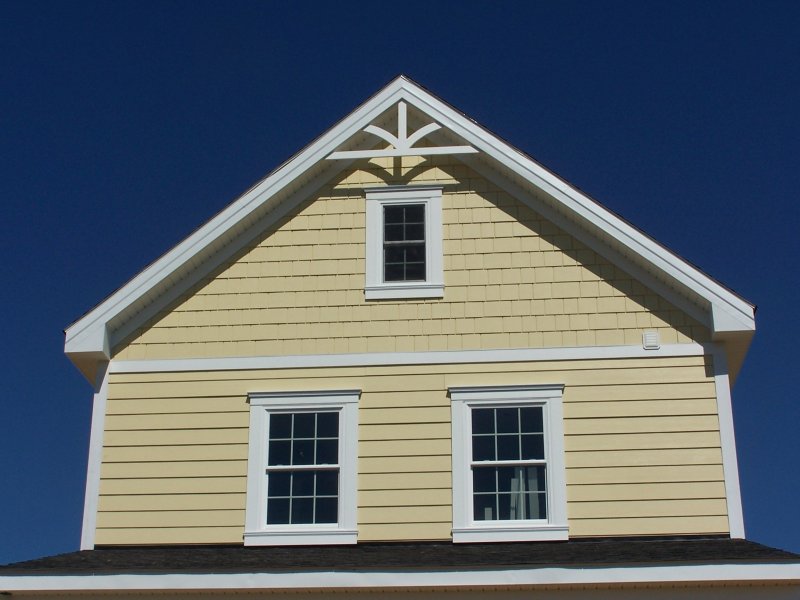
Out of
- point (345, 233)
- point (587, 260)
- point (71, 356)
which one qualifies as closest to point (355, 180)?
point (345, 233)

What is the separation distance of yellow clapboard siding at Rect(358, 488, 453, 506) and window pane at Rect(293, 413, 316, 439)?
3.67 feet

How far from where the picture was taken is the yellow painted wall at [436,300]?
611 inches

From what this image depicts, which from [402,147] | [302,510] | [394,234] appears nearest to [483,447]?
[302,510]

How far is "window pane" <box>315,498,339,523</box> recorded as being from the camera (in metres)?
14.9

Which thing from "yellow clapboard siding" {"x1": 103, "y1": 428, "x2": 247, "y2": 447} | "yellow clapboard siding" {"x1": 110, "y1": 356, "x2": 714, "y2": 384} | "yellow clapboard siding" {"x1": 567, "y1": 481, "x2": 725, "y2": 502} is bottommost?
"yellow clapboard siding" {"x1": 567, "y1": 481, "x2": 725, "y2": 502}

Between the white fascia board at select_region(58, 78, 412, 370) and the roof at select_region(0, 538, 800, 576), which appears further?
the white fascia board at select_region(58, 78, 412, 370)

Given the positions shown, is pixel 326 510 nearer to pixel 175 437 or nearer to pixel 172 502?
pixel 172 502

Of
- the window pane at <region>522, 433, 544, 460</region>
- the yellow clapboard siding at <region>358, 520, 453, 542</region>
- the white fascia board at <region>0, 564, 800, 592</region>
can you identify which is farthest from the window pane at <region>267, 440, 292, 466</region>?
the window pane at <region>522, 433, 544, 460</region>

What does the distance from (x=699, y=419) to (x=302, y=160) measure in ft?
20.6

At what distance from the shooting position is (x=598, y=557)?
507 inches

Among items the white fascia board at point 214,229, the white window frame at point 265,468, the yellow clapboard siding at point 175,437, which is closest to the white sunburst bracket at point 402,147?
the white fascia board at point 214,229

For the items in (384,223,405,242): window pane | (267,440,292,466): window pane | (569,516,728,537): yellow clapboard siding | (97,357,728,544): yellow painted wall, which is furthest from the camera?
(384,223,405,242): window pane

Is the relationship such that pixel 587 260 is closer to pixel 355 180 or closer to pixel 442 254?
pixel 442 254

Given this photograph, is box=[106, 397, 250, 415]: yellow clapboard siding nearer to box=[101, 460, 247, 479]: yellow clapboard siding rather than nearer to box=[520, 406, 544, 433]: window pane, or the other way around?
box=[101, 460, 247, 479]: yellow clapboard siding
